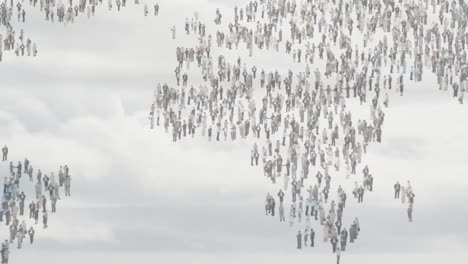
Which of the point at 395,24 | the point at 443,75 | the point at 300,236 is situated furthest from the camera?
the point at 395,24

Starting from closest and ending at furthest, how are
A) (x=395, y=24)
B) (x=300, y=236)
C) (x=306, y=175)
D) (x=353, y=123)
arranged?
(x=300, y=236) < (x=306, y=175) < (x=353, y=123) < (x=395, y=24)

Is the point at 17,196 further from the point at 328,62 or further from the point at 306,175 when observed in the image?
the point at 328,62

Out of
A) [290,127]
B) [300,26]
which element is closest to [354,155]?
[290,127]

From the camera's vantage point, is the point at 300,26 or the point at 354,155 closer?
the point at 354,155

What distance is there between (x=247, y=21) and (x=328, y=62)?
1872cm

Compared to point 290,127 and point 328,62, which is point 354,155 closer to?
point 290,127

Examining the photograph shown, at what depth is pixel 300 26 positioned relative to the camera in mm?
157500

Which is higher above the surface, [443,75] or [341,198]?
[443,75]

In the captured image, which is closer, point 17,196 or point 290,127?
point 17,196

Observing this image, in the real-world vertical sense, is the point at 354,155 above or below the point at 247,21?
below

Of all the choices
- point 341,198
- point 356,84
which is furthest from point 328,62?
point 341,198

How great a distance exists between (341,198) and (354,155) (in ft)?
31.1

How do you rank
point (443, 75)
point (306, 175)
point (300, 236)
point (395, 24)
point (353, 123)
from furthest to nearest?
point (395, 24) → point (443, 75) → point (353, 123) → point (306, 175) → point (300, 236)

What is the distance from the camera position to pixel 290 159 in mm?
125438
